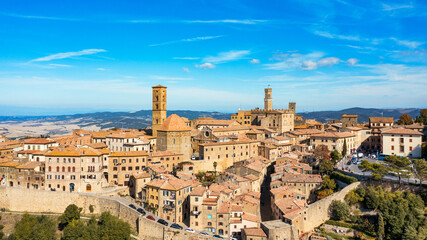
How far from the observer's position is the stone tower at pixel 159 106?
7300 centimetres

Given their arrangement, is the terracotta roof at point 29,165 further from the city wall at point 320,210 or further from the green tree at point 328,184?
the green tree at point 328,184

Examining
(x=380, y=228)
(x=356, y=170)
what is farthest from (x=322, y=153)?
(x=380, y=228)

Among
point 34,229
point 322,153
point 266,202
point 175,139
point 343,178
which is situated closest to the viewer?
point 34,229

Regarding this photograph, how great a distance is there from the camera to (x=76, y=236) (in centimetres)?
4150

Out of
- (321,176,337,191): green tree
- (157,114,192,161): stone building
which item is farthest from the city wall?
(157,114,192,161): stone building

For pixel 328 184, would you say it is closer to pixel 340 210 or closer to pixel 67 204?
pixel 340 210

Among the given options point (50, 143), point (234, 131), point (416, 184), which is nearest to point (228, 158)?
point (234, 131)

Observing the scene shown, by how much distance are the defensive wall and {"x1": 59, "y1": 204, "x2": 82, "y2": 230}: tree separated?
2158 millimetres

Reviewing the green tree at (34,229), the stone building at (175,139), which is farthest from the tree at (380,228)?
the green tree at (34,229)

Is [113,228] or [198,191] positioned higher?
[198,191]

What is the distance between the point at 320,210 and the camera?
43.9 m

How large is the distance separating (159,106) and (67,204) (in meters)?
31.8

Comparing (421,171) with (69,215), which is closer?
(69,215)

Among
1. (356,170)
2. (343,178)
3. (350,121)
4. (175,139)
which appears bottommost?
(343,178)
